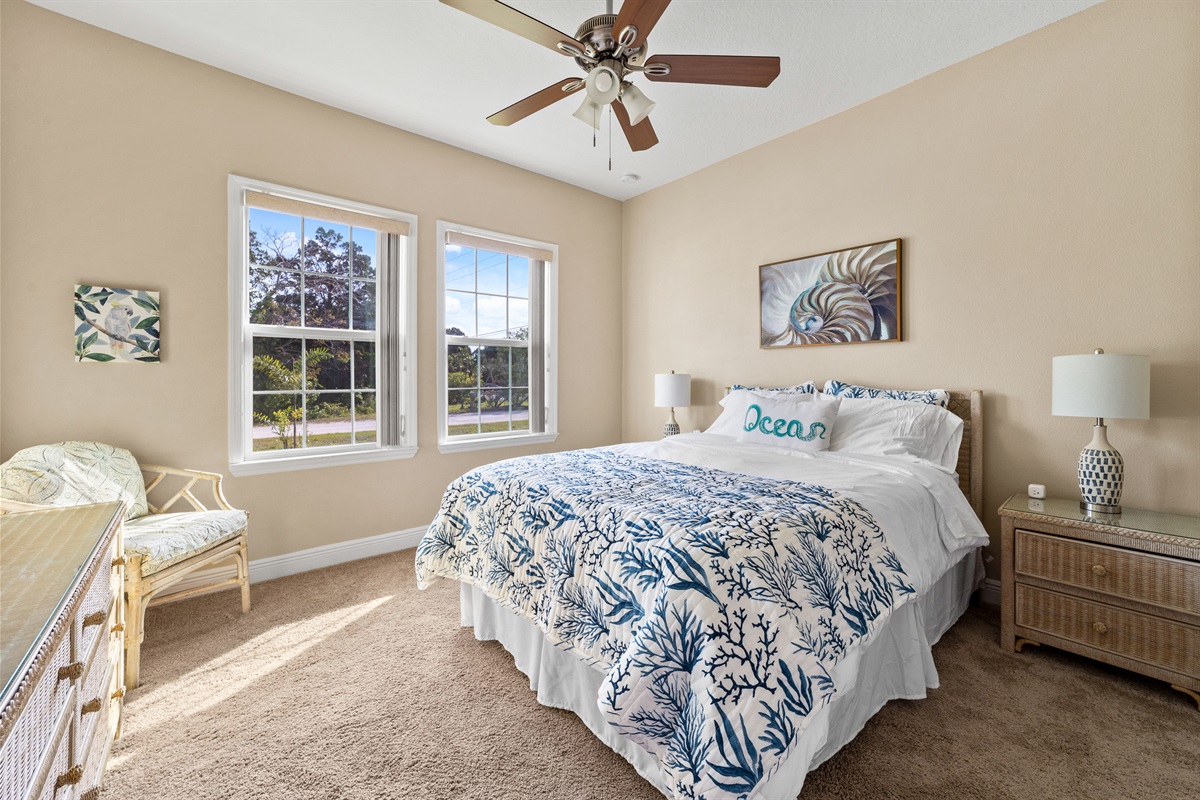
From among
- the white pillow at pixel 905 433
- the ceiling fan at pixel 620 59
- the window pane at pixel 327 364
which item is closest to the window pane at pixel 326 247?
the window pane at pixel 327 364

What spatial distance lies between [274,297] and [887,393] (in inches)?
144

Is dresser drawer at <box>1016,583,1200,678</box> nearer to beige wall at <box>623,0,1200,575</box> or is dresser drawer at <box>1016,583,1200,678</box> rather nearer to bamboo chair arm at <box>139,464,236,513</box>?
beige wall at <box>623,0,1200,575</box>

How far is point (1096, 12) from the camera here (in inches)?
91.8

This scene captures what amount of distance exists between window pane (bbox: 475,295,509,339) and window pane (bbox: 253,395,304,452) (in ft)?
4.52

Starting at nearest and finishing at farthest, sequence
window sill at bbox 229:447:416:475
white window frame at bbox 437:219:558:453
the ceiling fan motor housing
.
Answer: the ceiling fan motor housing
window sill at bbox 229:447:416:475
white window frame at bbox 437:219:558:453

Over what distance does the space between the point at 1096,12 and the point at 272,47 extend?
3.93m

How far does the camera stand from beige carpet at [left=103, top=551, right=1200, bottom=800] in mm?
1487

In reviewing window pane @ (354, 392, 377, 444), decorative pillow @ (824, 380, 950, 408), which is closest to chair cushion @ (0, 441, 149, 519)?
window pane @ (354, 392, 377, 444)

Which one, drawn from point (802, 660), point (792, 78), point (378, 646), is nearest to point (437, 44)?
point (792, 78)

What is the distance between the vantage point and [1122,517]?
2076mm

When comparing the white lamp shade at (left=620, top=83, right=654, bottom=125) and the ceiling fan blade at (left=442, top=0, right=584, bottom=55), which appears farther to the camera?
the white lamp shade at (left=620, top=83, right=654, bottom=125)

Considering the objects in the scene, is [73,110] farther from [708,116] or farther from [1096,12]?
[1096,12]

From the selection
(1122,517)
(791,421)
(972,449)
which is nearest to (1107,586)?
(1122,517)

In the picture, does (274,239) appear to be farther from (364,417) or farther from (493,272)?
(493,272)
